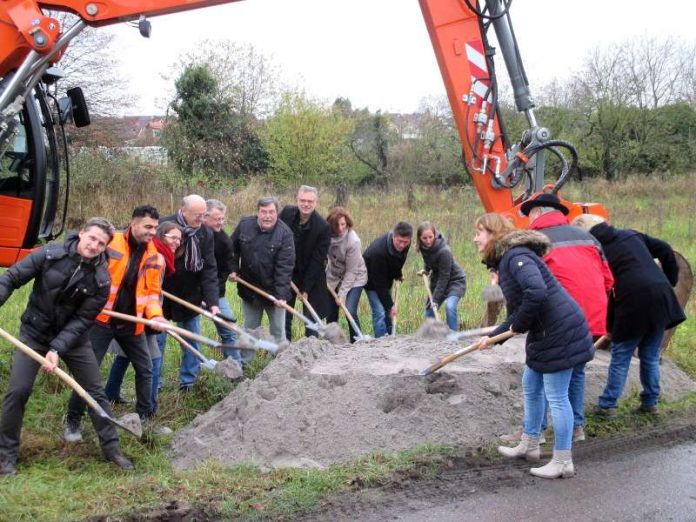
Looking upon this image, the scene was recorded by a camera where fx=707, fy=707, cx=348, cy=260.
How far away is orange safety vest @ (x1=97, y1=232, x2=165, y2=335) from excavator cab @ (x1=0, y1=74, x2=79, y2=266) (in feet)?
5.86

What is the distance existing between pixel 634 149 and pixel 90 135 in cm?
2004

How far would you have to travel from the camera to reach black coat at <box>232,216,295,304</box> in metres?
7.14

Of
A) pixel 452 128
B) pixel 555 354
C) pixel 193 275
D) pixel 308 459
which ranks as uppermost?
pixel 452 128

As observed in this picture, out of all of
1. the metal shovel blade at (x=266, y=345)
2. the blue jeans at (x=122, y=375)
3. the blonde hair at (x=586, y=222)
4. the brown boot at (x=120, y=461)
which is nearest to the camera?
the brown boot at (x=120, y=461)

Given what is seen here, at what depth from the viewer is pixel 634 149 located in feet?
90.0

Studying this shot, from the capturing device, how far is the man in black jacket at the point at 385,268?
25.9ft

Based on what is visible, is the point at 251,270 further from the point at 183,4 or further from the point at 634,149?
the point at 634,149

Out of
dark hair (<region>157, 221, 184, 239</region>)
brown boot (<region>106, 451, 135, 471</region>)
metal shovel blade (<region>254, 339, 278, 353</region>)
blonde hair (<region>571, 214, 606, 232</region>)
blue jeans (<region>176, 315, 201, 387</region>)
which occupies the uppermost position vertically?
dark hair (<region>157, 221, 184, 239</region>)

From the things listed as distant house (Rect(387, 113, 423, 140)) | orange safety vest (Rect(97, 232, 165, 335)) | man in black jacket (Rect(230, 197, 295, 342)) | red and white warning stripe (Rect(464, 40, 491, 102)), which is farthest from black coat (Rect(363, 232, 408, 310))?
distant house (Rect(387, 113, 423, 140))

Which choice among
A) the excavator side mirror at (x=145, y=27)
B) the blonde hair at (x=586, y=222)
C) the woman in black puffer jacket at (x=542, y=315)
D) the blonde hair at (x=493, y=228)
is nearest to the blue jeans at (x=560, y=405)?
the woman in black puffer jacket at (x=542, y=315)

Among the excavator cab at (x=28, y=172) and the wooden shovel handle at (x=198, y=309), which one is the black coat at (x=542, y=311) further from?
the excavator cab at (x=28, y=172)

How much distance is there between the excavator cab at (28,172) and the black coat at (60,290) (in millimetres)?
2124

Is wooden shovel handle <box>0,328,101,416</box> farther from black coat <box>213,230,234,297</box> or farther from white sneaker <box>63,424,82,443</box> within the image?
black coat <box>213,230,234,297</box>

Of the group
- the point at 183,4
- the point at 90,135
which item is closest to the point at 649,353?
the point at 183,4
